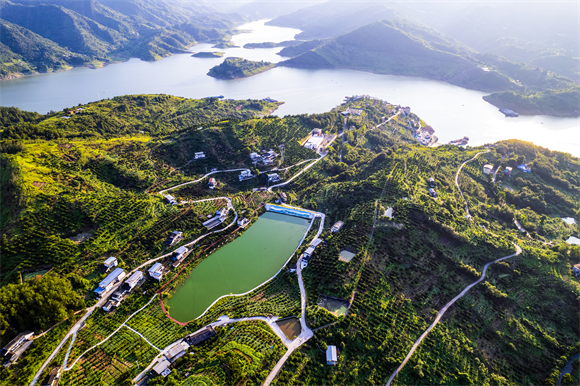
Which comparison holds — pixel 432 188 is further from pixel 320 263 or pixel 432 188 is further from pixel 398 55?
pixel 398 55

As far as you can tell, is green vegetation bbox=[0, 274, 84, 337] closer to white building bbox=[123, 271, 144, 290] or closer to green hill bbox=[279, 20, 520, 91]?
white building bbox=[123, 271, 144, 290]

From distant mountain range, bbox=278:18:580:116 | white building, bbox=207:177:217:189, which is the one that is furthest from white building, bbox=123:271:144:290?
distant mountain range, bbox=278:18:580:116

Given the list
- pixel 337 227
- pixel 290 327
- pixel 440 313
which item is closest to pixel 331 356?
pixel 290 327

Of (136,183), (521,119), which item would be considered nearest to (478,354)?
(136,183)

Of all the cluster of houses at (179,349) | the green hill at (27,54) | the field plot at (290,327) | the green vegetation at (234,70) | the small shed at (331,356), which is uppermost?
the green hill at (27,54)

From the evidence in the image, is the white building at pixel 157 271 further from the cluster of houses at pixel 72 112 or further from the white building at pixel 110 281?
the cluster of houses at pixel 72 112

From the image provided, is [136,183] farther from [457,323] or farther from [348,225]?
[457,323]

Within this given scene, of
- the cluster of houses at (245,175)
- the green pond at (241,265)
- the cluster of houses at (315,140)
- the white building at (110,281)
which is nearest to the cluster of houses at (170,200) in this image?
the green pond at (241,265)
